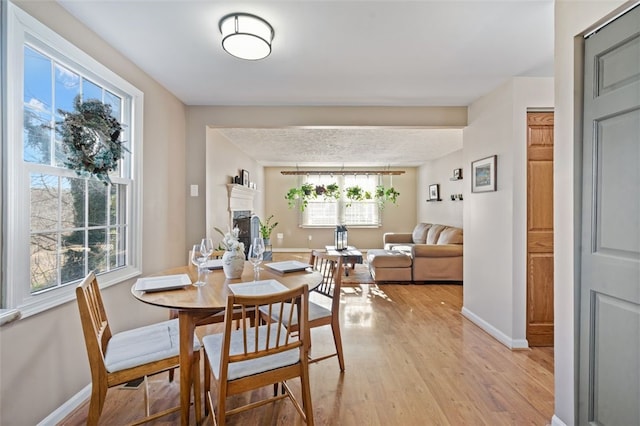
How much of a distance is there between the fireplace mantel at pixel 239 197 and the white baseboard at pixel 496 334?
11.7 feet

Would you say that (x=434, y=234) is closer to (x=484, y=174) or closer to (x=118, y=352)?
(x=484, y=174)

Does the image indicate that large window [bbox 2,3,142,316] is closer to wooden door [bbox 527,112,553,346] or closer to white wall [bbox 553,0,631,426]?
white wall [bbox 553,0,631,426]

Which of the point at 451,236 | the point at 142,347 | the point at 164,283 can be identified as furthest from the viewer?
the point at 451,236

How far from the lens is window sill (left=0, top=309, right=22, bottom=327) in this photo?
131cm

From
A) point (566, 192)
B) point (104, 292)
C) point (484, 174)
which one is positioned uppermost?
point (484, 174)

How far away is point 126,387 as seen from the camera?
→ 2047 millimetres

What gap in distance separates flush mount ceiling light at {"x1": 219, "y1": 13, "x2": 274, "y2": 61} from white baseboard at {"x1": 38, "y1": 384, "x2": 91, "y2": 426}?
2.44m

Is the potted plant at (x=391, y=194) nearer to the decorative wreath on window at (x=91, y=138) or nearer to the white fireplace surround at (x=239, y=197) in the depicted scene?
the white fireplace surround at (x=239, y=197)

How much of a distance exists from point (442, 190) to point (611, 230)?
219 inches

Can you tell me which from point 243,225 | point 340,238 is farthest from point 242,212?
point 340,238

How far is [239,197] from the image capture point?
5152 mm

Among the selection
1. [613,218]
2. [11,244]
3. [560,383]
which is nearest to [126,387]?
[11,244]

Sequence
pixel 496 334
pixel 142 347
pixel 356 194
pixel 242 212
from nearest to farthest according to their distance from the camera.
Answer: pixel 142 347 → pixel 496 334 → pixel 242 212 → pixel 356 194

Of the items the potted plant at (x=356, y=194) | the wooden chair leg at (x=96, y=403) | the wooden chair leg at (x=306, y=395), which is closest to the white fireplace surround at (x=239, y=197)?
the potted plant at (x=356, y=194)
